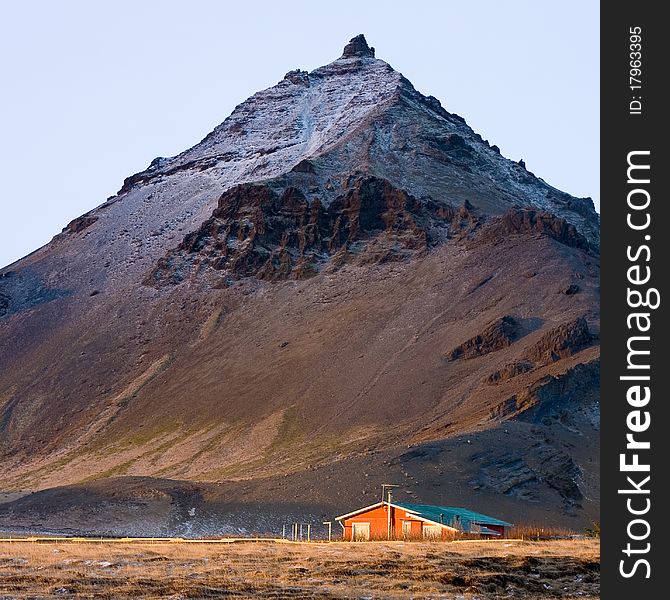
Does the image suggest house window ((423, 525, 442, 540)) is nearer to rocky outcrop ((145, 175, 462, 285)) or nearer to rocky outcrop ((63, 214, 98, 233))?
rocky outcrop ((145, 175, 462, 285))

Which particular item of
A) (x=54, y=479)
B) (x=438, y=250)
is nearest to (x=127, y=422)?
(x=54, y=479)

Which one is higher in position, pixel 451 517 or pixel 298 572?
pixel 451 517

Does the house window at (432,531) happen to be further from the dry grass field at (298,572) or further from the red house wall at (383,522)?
the dry grass field at (298,572)

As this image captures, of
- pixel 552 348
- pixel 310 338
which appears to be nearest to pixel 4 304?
pixel 310 338

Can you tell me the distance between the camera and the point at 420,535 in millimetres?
48969

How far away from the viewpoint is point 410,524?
166 ft

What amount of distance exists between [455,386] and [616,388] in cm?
8428

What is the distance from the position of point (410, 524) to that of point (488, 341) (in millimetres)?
57205

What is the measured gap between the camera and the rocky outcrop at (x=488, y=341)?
346ft

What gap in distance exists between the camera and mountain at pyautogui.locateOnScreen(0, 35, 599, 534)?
7944 cm

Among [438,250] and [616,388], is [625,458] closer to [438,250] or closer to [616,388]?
[616,388]

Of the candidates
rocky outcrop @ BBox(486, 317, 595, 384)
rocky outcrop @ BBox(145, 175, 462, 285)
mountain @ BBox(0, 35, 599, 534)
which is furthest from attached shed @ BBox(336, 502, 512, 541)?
rocky outcrop @ BBox(145, 175, 462, 285)

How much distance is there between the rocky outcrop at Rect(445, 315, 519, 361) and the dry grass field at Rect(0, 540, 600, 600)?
68235mm

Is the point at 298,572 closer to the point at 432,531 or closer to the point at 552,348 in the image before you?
the point at 432,531
